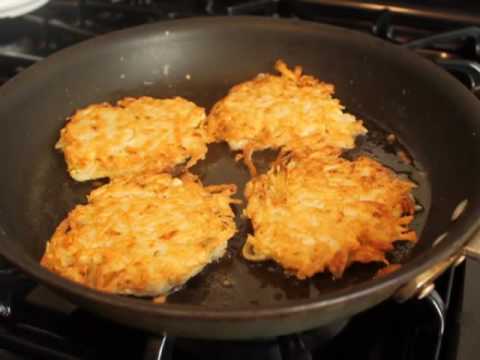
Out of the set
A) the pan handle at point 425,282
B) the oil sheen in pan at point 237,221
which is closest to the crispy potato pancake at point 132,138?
the oil sheen in pan at point 237,221

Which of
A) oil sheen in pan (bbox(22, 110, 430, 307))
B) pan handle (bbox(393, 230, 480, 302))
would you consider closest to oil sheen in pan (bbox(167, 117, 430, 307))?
oil sheen in pan (bbox(22, 110, 430, 307))

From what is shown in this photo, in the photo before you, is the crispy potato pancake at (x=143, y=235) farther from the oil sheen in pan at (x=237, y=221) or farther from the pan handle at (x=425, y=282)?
the pan handle at (x=425, y=282)

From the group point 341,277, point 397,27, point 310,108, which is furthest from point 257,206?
point 397,27

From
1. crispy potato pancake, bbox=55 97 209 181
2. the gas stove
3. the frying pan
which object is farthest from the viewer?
crispy potato pancake, bbox=55 97 209 181

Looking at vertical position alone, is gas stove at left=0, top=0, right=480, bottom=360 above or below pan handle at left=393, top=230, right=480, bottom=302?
below

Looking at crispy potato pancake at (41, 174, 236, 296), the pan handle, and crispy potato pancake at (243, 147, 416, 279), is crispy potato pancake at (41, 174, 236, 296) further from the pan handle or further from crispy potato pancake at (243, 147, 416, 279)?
the pan handle
